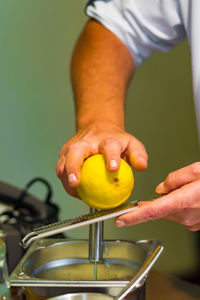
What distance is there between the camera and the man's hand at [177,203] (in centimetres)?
61

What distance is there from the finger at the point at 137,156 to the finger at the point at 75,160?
0.24 ft

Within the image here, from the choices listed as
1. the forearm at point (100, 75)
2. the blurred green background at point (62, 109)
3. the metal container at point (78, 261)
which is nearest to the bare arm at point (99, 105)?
the forearm at point (100, 75)

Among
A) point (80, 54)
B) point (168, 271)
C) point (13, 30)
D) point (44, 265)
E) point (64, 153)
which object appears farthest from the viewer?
point (168, 271)

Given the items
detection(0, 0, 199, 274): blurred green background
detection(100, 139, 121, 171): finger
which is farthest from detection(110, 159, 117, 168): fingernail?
detection(0, 0, 199, 274): blurred green background

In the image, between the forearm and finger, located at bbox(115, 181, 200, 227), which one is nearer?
finger, located at bbox(115, 181, 200, 227)

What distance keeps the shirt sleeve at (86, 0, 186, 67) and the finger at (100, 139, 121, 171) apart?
1.68 feet

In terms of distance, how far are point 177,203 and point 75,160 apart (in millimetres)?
172

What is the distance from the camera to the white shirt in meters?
1.05

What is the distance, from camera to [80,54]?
3.60 feet

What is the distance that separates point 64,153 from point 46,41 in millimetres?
1349

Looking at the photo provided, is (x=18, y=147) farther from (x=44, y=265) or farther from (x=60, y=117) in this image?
(x=44, y=265)

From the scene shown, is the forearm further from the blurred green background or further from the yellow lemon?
the blurred green background

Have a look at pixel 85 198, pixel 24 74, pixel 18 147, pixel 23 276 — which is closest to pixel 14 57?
pixel 24 74

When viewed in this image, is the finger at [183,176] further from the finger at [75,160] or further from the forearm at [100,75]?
the forearm at [100,75]
